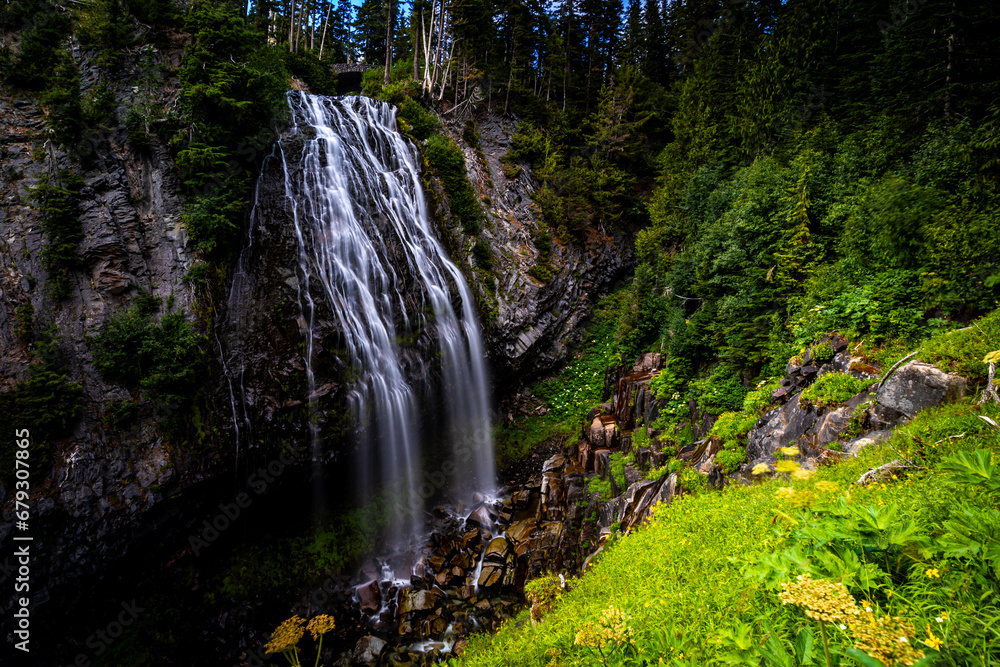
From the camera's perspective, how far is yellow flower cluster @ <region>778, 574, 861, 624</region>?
1513 millimetres

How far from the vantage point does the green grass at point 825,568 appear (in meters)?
1.83

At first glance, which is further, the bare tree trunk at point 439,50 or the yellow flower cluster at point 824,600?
the bare tree trunk at point 439,50

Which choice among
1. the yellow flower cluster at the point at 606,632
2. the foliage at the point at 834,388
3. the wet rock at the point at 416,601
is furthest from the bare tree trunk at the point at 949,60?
the wet rock at the point at 416,601

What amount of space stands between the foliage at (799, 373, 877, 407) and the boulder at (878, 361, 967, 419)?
1.79ft

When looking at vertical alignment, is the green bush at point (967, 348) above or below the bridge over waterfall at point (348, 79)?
below

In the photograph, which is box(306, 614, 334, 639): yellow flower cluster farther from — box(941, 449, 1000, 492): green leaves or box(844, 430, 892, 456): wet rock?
box(844, 430, 892, 456): wet rock

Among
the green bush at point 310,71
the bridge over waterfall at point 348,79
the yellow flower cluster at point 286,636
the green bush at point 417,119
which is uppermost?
the bridge over waterfall at point 348,79

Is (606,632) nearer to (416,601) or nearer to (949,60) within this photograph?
(416,601)

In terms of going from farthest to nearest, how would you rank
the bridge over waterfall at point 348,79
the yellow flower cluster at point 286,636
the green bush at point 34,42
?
1. the bridge over waterfall at point 348,79
2. the green bush at point 34,42
3. the yellow flower cluster at point 286,636

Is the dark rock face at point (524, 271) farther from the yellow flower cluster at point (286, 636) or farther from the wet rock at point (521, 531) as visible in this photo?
the yellow flower cluster at point (286, 636)

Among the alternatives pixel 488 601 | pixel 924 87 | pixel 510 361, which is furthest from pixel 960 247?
pixel 510 361

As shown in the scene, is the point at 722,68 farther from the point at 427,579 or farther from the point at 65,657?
the point at 65,657

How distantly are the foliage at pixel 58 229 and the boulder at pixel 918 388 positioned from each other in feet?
49.6

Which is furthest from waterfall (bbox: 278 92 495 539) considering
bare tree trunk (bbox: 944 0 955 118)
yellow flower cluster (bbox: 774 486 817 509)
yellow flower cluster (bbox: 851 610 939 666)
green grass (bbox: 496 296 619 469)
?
bare tree trunk (bbox: 944 0 955 118)
